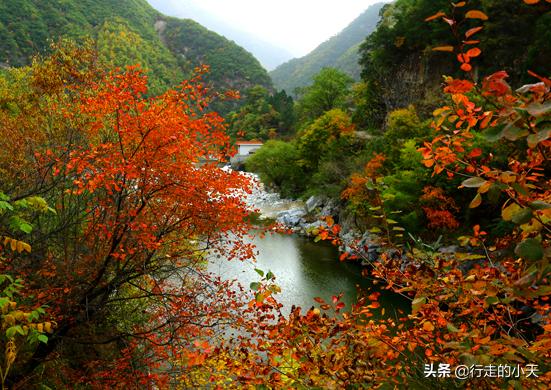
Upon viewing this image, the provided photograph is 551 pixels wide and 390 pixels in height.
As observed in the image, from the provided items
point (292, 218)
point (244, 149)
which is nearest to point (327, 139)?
point (292, 218)

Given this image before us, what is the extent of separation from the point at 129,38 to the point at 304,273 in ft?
202

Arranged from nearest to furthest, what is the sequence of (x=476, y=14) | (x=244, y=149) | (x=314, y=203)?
1. (x=476, y=14)
2. (x=314, y=203)
3. (x=244, y=149)

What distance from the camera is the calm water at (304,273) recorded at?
13969 millimetres

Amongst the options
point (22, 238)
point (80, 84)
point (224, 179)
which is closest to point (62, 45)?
point (80, 84)

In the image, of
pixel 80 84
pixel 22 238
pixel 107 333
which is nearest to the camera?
pixel 22 238

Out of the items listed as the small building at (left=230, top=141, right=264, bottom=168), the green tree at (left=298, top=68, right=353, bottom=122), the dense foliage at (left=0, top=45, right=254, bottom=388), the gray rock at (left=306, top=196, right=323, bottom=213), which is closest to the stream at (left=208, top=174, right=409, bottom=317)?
the gray rock at (left=306, top=196, right=323, bottom=213)

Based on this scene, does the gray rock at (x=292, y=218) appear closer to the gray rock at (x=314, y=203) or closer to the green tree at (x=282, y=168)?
the gray rock at (x=314, y=203)

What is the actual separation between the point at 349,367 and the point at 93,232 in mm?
5336

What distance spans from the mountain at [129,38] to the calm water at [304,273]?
1020 centimetres

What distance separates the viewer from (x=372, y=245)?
58.7ft

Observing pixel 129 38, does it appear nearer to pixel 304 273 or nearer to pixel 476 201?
pixel 304 273

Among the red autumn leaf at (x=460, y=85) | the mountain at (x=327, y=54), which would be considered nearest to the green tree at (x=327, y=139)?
the red autumn leaf at (x=460, y=85)

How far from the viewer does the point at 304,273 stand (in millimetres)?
16938

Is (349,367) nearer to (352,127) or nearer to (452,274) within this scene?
(452,274)
